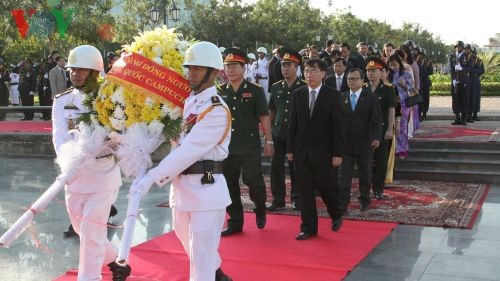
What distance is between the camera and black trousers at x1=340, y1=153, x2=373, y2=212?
759 cm

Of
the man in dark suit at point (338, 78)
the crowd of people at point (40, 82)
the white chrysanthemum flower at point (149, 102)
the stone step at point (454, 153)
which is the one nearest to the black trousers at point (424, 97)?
the stone step at point (454, 153)

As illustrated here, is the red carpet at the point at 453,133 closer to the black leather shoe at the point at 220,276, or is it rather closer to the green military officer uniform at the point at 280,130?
the green military officer uniform at the point at 280,130

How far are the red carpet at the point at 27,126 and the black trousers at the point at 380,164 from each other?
8171mm

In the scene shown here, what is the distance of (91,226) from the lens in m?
4.68

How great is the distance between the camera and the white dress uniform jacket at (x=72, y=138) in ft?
15.7

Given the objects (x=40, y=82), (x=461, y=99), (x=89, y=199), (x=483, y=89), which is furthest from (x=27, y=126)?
(x=483, y=89)

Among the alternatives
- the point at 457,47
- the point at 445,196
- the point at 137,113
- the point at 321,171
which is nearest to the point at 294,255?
the point at 321,171

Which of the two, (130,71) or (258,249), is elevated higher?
(130,71)

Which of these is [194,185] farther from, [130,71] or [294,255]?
[294,255]

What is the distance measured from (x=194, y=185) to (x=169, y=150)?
0.42 meters

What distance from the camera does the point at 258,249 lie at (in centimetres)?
623

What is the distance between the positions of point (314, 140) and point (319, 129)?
0.13m

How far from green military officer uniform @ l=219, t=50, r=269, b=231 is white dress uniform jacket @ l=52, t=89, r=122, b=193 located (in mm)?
1937

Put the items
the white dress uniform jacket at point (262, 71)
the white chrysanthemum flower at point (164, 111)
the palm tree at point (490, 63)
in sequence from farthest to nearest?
the palm tree at point (490, 63)
the white dress uniform jacket at point (262, 71)
the white chrysanthemum flower at point (164, 111)
